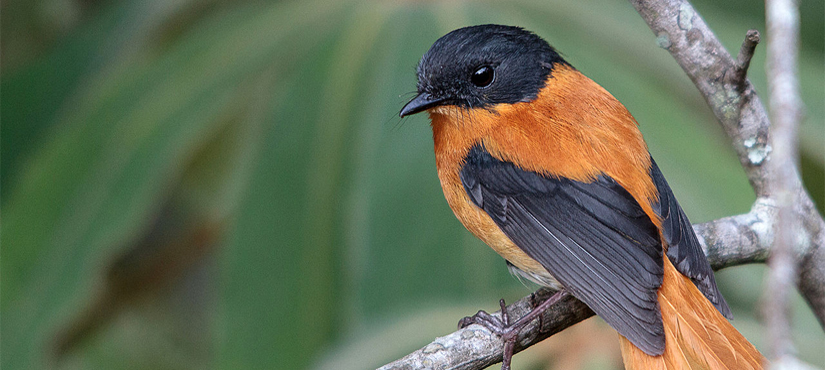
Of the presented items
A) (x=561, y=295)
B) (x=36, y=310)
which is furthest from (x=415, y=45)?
(x=36, y=310)

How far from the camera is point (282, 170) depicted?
2861mm

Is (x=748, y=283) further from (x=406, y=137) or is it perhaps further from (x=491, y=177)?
(x=406, y=137)

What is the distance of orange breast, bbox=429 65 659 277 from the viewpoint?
195 cm

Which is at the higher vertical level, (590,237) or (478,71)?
(478,71)

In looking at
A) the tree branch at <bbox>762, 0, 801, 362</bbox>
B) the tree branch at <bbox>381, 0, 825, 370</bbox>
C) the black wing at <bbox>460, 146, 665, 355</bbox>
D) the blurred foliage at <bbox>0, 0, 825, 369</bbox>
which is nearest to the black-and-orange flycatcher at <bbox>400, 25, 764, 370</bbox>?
the black wing at <bbox>460, 146, 665, 355</bbox>

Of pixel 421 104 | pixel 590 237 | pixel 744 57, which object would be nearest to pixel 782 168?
pixel 744 57

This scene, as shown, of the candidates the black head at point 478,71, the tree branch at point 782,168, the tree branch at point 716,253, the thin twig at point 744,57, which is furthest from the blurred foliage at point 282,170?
the tree branch at point 782,168

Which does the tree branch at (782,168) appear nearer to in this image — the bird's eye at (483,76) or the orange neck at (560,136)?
the orange neck at (560,136)

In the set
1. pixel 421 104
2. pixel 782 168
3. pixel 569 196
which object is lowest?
pixel 782 168

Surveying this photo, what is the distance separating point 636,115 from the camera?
278 cm

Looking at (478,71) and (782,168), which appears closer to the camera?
(782,168)

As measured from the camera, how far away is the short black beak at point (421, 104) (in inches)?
83.5

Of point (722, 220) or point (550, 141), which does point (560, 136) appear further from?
point (722, 220)

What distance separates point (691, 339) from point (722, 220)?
55 centimetres
